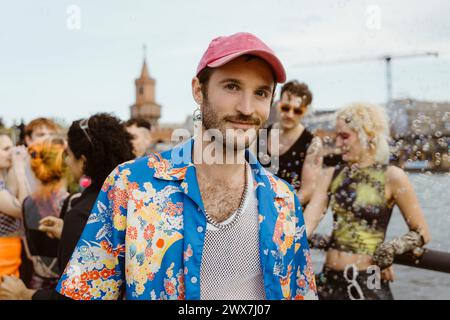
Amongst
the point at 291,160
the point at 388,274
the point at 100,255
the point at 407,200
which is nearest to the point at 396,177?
the point at 407,200

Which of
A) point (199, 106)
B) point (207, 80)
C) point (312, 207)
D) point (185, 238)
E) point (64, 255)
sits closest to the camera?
point (185, 238)

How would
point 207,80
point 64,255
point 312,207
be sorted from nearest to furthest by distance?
point 207,80
point 64,255
point 312,207

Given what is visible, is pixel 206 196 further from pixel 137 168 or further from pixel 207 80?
pixel 207 80

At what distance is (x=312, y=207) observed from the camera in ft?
11.9

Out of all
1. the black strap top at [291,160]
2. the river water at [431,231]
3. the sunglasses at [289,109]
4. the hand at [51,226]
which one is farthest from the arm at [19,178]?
the river water at [431,231]

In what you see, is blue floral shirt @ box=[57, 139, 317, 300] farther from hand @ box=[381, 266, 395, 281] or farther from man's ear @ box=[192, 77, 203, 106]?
hand @ box=[381, 266, 395, 281]

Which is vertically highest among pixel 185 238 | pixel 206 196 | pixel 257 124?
pixel 257 124

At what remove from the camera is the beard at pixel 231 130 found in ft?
5.47

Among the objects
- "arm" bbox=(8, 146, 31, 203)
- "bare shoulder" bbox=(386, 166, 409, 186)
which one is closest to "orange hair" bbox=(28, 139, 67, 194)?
"arm" bbox=(8, 146, 31, 203)

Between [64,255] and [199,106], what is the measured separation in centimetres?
91

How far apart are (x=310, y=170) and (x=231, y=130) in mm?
2146

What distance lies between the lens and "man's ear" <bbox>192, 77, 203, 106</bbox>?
5.87 ft

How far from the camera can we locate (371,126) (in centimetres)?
349
